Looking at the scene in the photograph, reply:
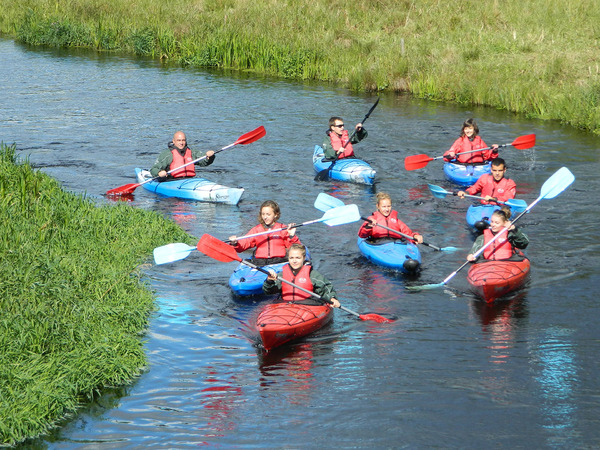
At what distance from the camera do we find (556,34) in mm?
23234

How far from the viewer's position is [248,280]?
9469mm

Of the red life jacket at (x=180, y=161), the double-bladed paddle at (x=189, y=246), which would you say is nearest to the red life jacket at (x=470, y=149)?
→ the red life jacket at (x=180, y=161)

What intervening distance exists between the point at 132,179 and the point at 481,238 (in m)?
7.36

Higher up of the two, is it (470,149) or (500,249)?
(470,149)

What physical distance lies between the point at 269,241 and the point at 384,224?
175cm

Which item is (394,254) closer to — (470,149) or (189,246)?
(189,246)

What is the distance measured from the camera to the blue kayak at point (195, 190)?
13.5 meters

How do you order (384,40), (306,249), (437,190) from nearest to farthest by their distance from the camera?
(306,249)
(437,190)
(384,40)

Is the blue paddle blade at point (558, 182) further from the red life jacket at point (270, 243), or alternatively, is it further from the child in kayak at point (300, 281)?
the child in kayak at point (300, 281)

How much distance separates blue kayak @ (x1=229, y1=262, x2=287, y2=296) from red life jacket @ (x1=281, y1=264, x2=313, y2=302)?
66cm

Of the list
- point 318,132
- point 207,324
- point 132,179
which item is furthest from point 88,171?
point 207,324

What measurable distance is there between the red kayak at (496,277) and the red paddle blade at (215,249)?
9.04 ft

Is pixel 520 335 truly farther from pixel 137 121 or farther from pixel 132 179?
pixel 137 121

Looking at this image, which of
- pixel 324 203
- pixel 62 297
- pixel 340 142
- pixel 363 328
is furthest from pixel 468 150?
pixel 62 297
